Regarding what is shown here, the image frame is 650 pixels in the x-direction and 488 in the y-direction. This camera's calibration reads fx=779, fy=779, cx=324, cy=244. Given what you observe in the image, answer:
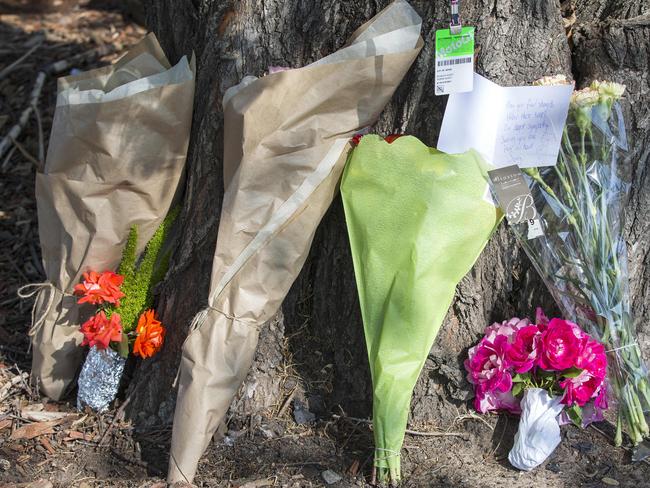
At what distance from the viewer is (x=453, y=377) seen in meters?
2.33

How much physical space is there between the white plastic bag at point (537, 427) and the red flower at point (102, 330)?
124 centimetres

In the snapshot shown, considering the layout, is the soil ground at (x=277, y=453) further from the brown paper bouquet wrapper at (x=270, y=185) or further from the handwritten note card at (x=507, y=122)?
the handwritten note card at (x=507, y=122)

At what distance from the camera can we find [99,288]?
2.42m

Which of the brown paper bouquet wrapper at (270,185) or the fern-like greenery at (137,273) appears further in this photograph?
the fern-like greenery at (137,273)

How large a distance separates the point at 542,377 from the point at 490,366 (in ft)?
0.49

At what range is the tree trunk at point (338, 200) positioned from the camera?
2.20m

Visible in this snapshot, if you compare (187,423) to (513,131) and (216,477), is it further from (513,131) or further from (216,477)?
(513,131)

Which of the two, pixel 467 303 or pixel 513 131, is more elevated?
pixel 513 131

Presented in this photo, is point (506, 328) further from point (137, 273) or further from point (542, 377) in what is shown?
point (137, 273)

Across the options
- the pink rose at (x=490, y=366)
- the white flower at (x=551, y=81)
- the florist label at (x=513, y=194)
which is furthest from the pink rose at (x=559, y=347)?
the white flower at (x=551, y=81)

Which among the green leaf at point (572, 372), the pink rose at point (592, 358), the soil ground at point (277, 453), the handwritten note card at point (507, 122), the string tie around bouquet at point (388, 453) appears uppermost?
the handwritten note card at point (507, 122)

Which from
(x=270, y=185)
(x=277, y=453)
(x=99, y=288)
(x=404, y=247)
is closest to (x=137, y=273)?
(x=99, y=288)

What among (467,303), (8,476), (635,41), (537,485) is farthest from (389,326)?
(8,476)

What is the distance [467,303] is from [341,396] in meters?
0.49
